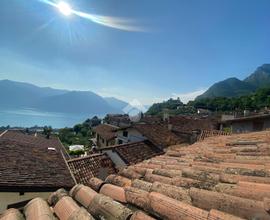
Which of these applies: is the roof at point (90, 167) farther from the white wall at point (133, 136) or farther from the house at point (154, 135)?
the white wall at point (133, 136)

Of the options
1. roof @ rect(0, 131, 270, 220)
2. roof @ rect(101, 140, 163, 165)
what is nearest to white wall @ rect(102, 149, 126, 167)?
roof @ rect(101, 140, 163, 165)

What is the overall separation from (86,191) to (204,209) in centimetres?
161

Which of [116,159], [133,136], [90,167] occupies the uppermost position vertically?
[133,136]

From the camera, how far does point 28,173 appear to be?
46.2ft

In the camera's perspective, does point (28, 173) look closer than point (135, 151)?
Yes

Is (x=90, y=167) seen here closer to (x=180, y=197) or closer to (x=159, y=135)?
(x=159, y=135)

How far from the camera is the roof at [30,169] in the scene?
1292 cm

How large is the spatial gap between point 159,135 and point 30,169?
13.0m

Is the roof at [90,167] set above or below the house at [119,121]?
below

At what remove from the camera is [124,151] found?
66.6ft

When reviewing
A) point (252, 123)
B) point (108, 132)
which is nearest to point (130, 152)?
point (252, 123)

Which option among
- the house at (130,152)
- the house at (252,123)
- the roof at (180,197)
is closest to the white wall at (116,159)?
the house at (130,152)

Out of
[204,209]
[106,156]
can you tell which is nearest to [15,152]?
[106,156]

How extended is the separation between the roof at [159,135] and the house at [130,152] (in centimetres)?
69
